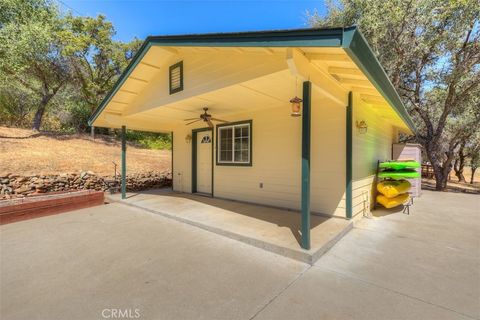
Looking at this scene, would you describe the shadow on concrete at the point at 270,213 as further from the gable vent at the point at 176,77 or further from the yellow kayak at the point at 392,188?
the gable vent at the point at 176,77

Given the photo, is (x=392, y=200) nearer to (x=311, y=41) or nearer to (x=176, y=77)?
(x=311, y=41)

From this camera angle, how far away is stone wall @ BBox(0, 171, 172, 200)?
6.46 metres

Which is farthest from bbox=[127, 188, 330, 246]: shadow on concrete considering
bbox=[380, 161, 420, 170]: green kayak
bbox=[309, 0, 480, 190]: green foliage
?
bbox=[309, 0, 480, 190]: green foliage

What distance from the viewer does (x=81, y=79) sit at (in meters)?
14.7

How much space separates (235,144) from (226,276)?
4258 mm

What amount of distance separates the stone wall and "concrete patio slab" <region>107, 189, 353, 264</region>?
6.49ft

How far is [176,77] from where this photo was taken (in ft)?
16.6

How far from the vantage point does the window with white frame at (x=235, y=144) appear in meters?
6.32

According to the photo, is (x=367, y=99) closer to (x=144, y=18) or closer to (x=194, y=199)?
(x=194, y=199)

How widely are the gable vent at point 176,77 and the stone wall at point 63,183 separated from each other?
480 centimetres

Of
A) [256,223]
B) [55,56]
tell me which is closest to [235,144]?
[256,223]

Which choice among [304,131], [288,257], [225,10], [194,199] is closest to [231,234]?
[288,257]

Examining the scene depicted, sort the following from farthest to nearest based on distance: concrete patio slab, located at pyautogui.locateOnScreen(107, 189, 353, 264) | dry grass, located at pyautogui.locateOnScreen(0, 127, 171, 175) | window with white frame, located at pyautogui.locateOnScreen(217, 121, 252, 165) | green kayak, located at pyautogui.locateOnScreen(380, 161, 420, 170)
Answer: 1. dry grass, located at pyautogui.locateOnScreen(0, 127, 171, 175)
2. window with white frame, located at pyautogui.locateOnScreen(217, 121, 252, 165)
3. green kayak, located at pyautogui.locateOnScreen(380, 161, 420, 170)
4. concrete patio slab, located at pyautogui.locateOnScreen(107, 189, 353, 264)

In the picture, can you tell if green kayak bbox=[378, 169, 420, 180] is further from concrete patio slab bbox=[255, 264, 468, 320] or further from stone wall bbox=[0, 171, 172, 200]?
stone wall bbox=[0, 171, 172, 200]
